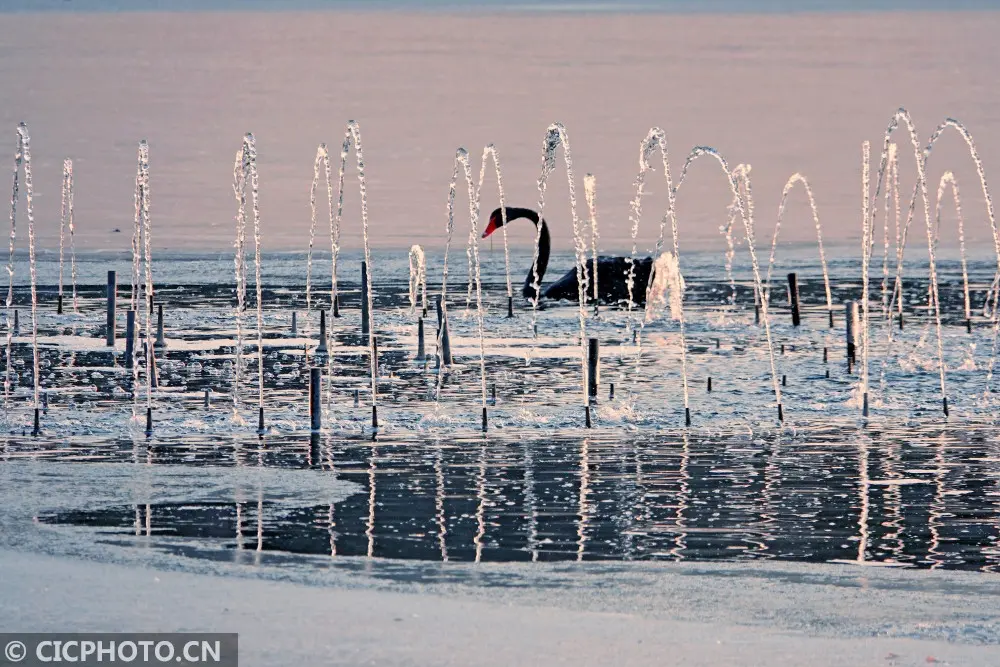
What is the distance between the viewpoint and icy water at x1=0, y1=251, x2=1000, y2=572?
43.9ft

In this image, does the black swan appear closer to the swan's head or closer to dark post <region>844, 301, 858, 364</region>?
the swan's head

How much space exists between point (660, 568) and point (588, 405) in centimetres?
858

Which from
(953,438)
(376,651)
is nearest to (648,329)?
(953,438)

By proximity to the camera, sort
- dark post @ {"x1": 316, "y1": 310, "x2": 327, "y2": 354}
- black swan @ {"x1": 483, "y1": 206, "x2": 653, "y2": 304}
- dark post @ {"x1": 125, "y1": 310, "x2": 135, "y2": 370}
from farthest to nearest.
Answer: black swan @ {"x1": 483, "y1": 206, "x2": 653, "y2": 304} → dark post @ {"x1": 316, "y1": 310, "x2": 327, "y2": 354} → dark post @ {"x1": 125, "y1": 310, "x2": 135, "y2": 370}

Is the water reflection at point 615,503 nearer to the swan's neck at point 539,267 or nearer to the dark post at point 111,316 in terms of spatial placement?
the dark post at point 111,316

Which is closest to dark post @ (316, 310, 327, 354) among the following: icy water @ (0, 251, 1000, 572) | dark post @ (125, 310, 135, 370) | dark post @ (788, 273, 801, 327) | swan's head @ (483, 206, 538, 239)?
icy water @ (0, 251, 1000, 572)

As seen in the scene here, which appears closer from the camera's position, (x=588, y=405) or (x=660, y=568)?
(x=660, y=568)

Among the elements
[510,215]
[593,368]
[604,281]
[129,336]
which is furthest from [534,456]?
[510,215]

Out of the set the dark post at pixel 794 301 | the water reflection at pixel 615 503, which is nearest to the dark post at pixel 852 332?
the water reflection at pixel 615 503

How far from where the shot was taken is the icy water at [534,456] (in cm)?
1339

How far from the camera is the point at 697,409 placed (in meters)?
21.5

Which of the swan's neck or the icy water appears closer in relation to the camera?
the icy water

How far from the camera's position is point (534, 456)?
17.8 metres

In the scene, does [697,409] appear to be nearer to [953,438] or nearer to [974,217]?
[953,438]
